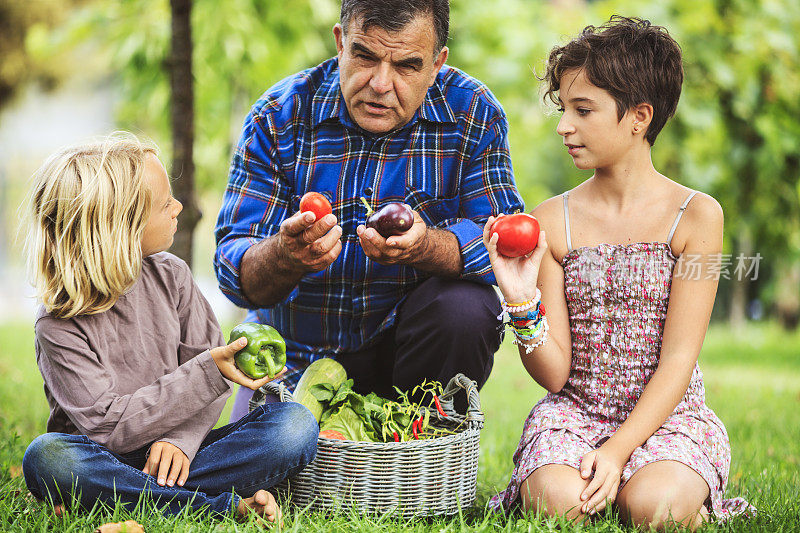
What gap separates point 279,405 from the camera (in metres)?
2.69

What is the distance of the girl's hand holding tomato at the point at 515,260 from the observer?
2666mm

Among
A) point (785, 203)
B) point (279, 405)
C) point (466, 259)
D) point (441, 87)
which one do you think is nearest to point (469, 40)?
point (785, 203)

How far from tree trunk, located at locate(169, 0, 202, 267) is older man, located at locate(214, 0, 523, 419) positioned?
28.6 inches

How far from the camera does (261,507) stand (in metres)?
2.54

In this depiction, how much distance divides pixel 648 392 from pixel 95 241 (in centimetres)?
193

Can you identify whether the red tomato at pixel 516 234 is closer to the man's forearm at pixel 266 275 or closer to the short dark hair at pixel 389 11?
the man's forearm at pixel 266 275

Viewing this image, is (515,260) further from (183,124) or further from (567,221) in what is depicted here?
(183,124)

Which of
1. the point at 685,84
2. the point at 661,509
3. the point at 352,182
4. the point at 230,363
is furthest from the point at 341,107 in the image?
the point at 685,84

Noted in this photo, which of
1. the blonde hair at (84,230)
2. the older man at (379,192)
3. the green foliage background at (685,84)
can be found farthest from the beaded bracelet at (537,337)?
the green foliage background at (685,84)

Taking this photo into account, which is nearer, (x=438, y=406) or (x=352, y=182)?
(x=438, y=406)

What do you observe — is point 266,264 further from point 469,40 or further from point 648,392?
point 469,40

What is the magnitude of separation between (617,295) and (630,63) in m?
0.85

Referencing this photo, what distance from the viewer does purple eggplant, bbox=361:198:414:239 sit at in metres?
2.67

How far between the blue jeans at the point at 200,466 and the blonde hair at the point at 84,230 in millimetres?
455
